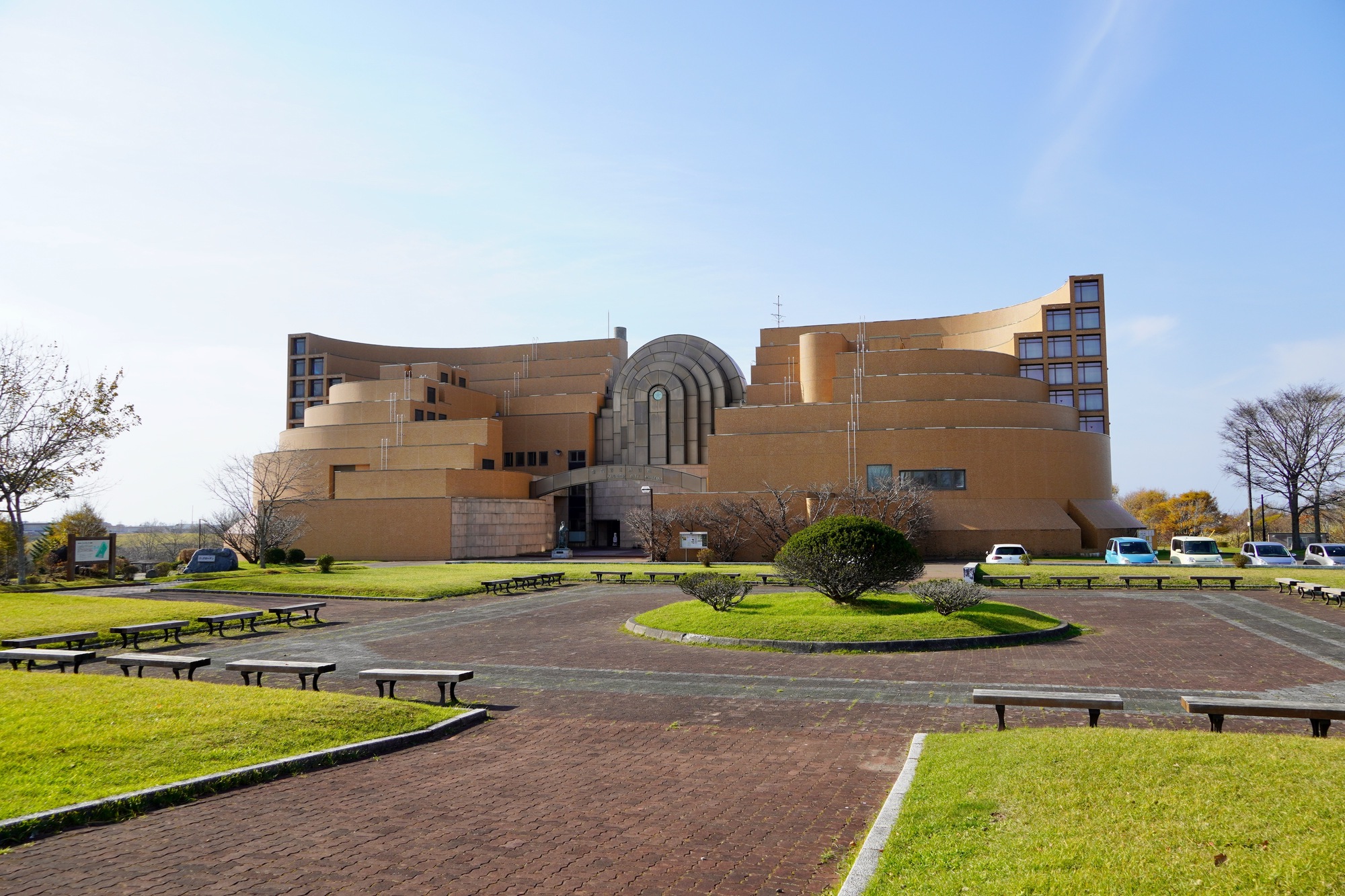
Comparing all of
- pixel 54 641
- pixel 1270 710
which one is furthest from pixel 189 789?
pixel 54 641

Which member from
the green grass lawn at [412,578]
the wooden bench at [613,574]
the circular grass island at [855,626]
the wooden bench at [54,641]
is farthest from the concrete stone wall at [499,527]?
the circular grass island at [855,626]

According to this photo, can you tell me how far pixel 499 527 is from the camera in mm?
55094

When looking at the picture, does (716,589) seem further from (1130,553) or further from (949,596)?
(1130,553)

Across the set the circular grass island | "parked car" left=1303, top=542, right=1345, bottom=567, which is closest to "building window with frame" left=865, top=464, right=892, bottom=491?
"parked car" left=1303, top=542, right=1345, bottom=567

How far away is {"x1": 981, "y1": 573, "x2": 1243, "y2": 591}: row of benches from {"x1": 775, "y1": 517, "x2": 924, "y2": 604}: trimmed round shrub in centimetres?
1164

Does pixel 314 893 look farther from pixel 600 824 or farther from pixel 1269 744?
pixel 1269 744

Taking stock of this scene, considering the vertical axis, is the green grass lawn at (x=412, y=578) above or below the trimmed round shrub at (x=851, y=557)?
below

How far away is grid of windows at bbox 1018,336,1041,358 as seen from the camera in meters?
57.8

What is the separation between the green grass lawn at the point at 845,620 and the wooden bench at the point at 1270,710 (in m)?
6.72

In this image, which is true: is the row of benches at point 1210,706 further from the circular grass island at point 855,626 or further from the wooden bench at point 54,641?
the wooden bench at point 54,641

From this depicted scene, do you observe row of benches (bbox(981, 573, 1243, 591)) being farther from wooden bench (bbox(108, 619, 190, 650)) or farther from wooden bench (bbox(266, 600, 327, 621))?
wooden bench (bbox(108, 619, 190, 650))

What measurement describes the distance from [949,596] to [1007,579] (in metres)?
14.2

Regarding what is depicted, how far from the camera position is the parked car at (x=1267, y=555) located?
35625 mm

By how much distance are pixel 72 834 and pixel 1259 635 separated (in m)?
18.6
